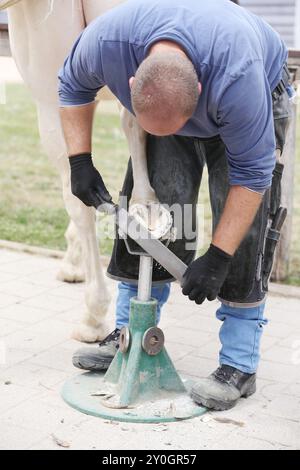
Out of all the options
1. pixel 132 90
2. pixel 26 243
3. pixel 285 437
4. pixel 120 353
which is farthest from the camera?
pixel 26 243

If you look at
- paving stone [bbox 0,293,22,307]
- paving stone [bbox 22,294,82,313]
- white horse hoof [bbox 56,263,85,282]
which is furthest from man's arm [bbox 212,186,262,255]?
white horse hoof [bbox 56,263,85,282]

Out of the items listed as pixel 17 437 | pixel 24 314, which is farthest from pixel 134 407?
pixel 24 314

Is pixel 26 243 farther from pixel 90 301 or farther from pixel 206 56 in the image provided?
pixel 206 56

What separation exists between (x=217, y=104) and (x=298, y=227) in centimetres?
386

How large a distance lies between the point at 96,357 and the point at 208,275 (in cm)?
76

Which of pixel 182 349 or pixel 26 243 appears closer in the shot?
pixel 182 349

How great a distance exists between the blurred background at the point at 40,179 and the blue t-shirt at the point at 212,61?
0.89 meters

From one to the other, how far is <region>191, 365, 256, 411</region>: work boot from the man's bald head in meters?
1.13

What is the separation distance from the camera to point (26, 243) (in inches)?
222

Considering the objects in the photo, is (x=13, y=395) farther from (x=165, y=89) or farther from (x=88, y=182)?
(x=165, y=89)

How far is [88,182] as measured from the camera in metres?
3.08

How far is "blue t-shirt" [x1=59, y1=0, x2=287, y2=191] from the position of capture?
263 centimetres
